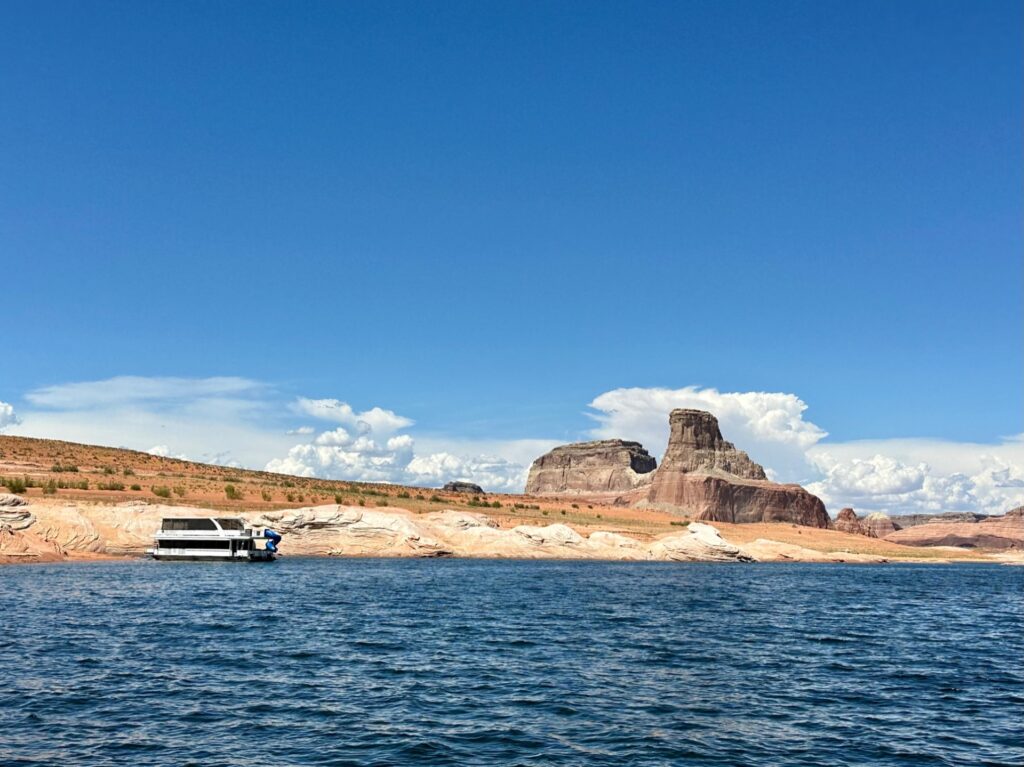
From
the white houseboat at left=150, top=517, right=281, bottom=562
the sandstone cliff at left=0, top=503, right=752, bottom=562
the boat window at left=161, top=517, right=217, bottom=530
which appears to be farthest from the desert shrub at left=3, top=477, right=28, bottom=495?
the boat window at left=161, top=517, right=217, bottom=530

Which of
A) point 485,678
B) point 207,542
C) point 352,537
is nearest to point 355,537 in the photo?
point 352,537

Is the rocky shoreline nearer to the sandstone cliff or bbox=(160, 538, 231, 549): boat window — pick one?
the sandstone cliff

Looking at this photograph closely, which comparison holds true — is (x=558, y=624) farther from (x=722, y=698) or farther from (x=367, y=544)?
(x=367, y=544)

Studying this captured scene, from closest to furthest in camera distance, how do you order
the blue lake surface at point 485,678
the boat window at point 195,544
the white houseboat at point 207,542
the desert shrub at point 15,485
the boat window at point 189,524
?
the blue lake surface at point 485,678, the white houseboat at point 207,542, the boat window at point 195,544, the boat window at point 189,524, the desert shrub at point 15,485

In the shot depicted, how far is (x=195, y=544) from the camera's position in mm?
75250

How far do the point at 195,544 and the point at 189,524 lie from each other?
2.90m

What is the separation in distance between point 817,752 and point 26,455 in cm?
14016

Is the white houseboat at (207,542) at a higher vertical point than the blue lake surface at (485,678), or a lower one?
higher

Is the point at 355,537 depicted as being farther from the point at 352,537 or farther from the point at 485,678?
the point at 485,678

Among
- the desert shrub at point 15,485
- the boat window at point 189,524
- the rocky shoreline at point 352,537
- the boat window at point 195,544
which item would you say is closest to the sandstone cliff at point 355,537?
the rocky shoreline at point 352,537

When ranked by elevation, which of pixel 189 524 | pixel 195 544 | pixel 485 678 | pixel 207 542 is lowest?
pixel 485 678

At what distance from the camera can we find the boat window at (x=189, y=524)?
76.9 metres

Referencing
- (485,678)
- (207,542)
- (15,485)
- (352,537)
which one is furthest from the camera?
(15,485)

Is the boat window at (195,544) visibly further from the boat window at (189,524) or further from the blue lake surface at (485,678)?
the blue lake surface at (485,678)
